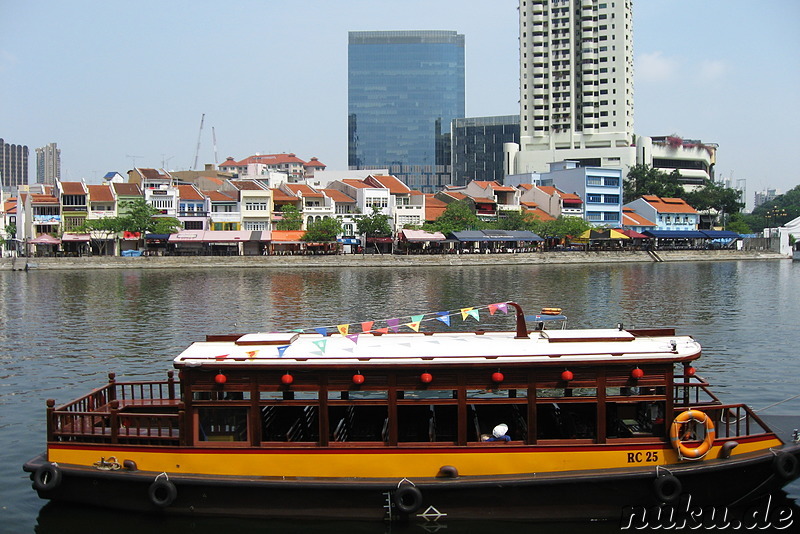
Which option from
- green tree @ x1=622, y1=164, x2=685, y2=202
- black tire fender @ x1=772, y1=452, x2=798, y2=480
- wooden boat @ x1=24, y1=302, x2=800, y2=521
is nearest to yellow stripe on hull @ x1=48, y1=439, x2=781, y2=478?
wooden boat @ x1=24, y1=302, x2=800, y2=521

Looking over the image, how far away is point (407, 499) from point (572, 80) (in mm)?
91741

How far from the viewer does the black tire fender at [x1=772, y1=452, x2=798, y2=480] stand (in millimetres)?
8555

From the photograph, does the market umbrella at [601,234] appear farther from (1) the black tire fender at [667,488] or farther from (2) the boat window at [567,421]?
(1) the black tire fender at [667,488]

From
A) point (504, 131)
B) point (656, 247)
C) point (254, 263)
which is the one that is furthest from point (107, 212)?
point (504, 131)

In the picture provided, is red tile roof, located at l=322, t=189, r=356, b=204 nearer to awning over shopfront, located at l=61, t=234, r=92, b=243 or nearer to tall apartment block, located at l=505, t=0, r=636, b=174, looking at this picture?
awning over shopfront, located at l=61, t=234, r=92, b=243

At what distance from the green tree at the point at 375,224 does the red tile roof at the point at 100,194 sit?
71.1 ft

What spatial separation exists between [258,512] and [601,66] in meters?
93.3

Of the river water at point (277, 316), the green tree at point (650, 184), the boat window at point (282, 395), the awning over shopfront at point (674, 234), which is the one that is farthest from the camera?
the green tree at point (650, 184)

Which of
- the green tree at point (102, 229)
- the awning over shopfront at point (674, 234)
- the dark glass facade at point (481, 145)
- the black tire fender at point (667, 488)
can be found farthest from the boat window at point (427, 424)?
the dark glass facade at point (481, 145)

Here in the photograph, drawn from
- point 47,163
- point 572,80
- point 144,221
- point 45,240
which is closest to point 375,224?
point 144,221

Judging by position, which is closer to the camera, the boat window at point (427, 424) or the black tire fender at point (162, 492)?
the black tire fender at point (162, 492)

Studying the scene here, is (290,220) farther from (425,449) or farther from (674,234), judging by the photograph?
(425,449)

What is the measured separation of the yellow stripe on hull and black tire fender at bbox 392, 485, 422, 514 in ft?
0.59

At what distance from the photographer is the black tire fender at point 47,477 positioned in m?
8.67
